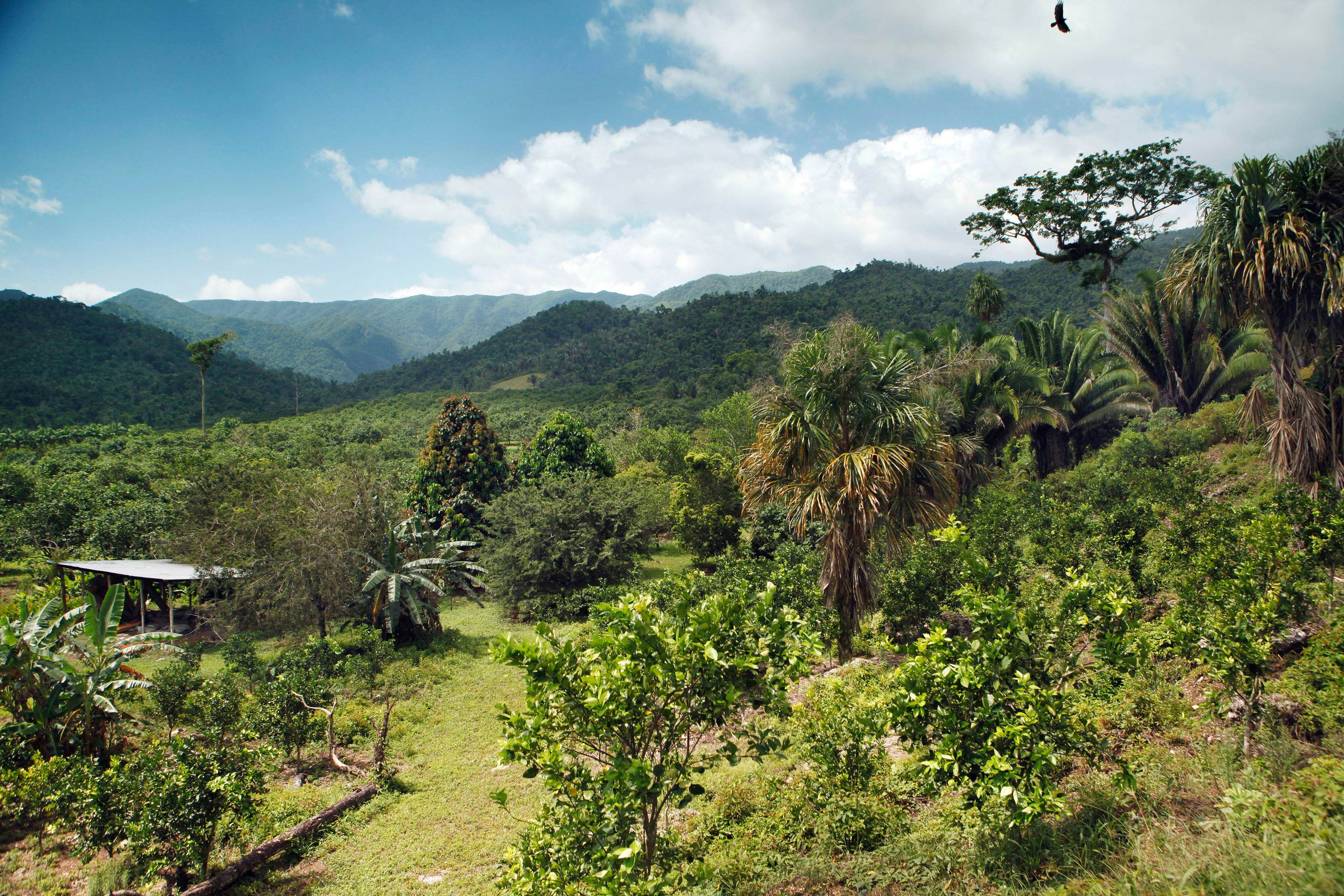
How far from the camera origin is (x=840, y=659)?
9.73 metres

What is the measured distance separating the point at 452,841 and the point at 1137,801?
22.2 ft

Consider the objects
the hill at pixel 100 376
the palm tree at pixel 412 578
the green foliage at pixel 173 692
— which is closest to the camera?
the green foliage at pixel 173 692

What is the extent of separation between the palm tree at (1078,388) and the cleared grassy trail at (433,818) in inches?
760

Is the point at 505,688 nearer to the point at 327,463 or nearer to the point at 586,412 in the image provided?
the point at 327,463

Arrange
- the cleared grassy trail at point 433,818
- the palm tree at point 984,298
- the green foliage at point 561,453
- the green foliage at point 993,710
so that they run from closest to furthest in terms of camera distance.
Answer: the green foliage at point 993,710 → the cleared grassy trail at point 433,818 → the green foliage at point 561,453 → the palm tree at point 984,298

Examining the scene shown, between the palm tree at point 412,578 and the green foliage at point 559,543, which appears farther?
the green foliage at point 559,543

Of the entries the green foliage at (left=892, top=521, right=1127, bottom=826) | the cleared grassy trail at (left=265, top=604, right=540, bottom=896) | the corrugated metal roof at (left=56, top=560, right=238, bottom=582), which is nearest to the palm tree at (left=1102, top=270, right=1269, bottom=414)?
the green foliage at (left=892, top=521, right=1127, bottom=826)

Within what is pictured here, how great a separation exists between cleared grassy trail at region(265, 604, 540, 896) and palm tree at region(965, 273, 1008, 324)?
24506 millimetres

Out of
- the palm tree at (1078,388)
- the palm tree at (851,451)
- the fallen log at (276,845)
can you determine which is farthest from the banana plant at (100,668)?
the palm tree at (1078,388)

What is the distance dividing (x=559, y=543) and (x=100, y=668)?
36.0 feet

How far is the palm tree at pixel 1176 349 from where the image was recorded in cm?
1877

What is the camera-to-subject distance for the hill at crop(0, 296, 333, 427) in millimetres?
61094

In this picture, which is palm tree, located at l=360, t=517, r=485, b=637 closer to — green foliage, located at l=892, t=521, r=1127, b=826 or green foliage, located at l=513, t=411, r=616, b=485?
green foliage, located at l=513, t=411, r=616, b=485

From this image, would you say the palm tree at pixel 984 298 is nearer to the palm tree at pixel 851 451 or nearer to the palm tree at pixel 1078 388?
the palm tree at pixel 1078 388
